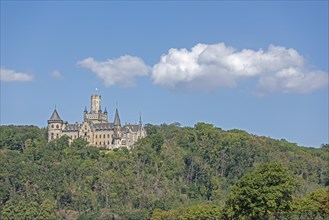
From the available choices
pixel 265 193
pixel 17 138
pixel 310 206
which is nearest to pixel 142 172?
pixel 17 138

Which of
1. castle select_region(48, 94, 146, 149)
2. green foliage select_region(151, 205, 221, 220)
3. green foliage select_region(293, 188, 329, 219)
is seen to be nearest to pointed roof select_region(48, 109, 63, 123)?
castle select_region(48, 94, 146, 149)

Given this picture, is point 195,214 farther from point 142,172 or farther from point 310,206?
point 142,172

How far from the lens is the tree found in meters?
77.0

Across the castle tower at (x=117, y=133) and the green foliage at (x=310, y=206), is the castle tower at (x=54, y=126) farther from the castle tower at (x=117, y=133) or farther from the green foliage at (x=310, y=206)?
the green foliage at (x=310, y=206)

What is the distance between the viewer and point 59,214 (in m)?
124

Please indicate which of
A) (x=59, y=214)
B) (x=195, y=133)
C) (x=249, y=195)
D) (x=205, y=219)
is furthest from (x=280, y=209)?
(x=195, y=133)

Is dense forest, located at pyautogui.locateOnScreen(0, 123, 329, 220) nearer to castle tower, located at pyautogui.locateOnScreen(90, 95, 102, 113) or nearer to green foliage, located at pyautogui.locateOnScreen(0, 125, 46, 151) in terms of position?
green foliage, located at pyautogui.locateOnScreen(0, 125, 46, 151)

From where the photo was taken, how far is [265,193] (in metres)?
77.2

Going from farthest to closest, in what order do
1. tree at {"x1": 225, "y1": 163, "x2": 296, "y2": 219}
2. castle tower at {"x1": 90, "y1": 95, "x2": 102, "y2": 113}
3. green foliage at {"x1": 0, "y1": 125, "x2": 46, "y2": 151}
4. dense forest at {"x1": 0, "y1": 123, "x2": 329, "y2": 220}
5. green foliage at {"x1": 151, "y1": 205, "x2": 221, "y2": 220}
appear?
castle tower at {"x1": 90, "y1": 95, "x2": 102, "y2": 113} < green foliage at {"x1": 0, "y1": 125, "x2": 46, "y2": 151} < dense forest at {"x1": 0, "y1": 123, "x2": 329, "y2": 220} < green foliage at {"x1": 151, "y1": 205, "x2": 221, "y2": 220} < tree at {"x1": 225, "y1": 163, "x2": 296, "y2": 219}

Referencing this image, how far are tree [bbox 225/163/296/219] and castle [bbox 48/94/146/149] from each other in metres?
77.3

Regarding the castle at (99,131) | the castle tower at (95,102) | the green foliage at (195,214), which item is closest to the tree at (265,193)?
the green foliage at (195,214)

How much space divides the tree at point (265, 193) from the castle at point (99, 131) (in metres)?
77.3

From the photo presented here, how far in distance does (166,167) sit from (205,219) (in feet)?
166

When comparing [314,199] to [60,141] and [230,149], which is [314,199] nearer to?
[230,149]
